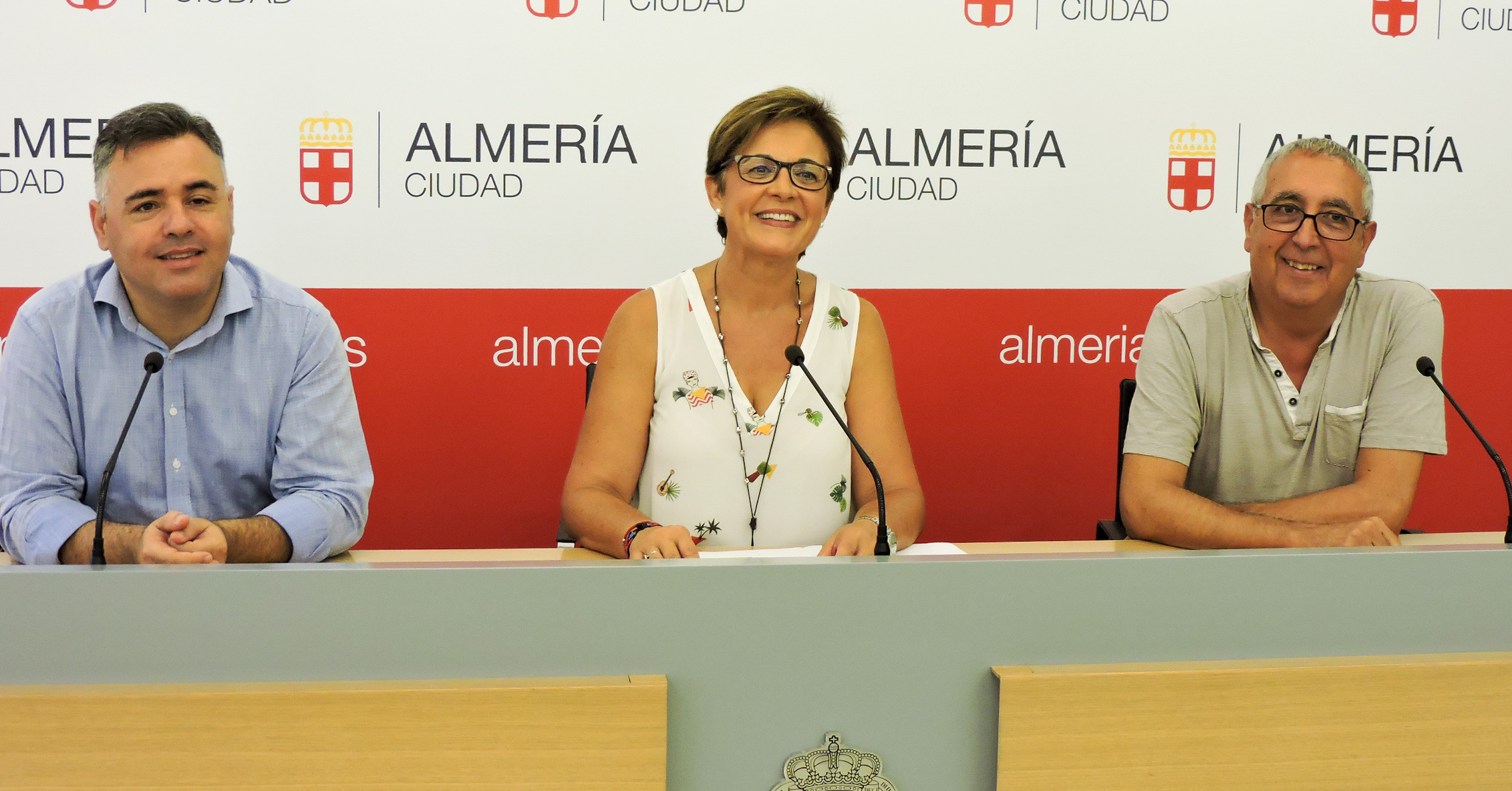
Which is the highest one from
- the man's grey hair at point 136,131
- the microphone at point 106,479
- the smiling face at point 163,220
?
the man's grey hair at point 136,131

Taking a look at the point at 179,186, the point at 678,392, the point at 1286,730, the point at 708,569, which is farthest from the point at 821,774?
the point at 179,186

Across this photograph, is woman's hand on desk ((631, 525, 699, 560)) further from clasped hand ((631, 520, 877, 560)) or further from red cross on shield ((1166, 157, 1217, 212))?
red cross on shield ((1166, 157, 1217, 212))

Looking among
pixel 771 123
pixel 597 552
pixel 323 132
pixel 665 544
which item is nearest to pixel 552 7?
pixel 323 132

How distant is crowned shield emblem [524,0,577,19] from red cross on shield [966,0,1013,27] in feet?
3.20

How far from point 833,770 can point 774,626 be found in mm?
153

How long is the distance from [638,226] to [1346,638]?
1997 mm

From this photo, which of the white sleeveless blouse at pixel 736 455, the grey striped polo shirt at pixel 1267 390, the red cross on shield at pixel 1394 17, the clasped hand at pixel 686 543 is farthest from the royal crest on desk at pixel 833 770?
the red cross on shield at pixel 1394 17

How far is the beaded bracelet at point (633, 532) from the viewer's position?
5.26 ft

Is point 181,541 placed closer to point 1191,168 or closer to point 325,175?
point 325,175

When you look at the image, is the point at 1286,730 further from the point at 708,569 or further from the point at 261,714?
the point at 261,714

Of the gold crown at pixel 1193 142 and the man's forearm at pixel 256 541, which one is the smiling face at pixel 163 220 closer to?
the man's forearm at pixel 256 541

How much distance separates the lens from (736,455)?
1895mm

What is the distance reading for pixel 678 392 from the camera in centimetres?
190

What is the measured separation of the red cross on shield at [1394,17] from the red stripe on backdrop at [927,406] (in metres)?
0.69
